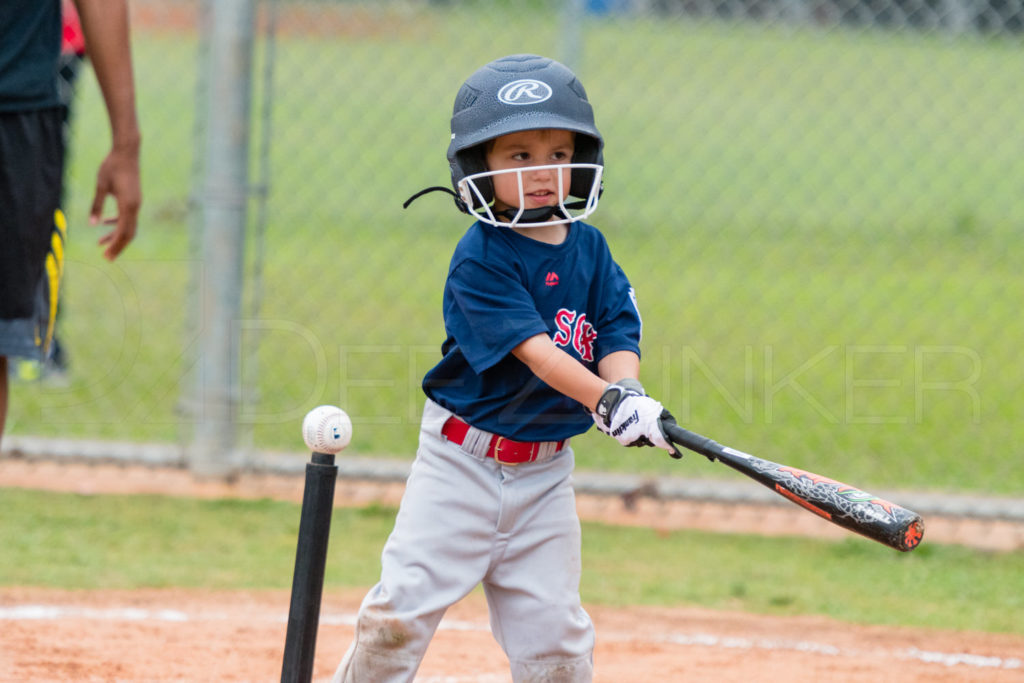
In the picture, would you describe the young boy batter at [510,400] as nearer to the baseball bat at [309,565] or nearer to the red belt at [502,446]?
the red belt at [502,446]

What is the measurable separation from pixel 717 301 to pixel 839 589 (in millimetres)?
4228

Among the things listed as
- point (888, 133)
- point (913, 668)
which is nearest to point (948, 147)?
point (888, 133)

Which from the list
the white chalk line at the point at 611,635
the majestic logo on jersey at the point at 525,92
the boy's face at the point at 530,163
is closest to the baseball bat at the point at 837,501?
the boy's face at the point at 530,163

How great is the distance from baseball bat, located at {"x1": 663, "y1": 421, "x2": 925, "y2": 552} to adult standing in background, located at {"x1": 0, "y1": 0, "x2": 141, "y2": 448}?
1.55m

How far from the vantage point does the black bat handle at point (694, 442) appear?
2197 mm

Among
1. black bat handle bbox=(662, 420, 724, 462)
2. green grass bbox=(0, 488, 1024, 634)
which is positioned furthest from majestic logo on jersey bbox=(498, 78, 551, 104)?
green grass bbox=(0, 488, 1024, 634)

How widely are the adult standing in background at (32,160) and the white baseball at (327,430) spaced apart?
2.91 ft

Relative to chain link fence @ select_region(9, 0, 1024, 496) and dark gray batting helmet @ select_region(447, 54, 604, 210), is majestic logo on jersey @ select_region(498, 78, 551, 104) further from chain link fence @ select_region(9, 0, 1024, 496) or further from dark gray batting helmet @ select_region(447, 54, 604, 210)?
chain link fence @ select_region(9, 0, 1024, 496)

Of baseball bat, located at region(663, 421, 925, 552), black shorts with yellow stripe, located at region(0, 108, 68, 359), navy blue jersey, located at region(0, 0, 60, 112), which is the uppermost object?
Result: navy blue jersey, located at region(0, 0, 60, 112)

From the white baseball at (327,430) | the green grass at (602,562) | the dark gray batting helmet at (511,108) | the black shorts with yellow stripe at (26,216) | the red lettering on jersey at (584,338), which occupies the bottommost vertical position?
the green grass at (602,562)

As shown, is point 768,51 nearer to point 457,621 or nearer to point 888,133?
point 888,133

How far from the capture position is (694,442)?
221 cm

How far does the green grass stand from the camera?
3.81m

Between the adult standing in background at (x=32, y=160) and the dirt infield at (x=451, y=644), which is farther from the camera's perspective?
the dirt infield at (x=451, y=644)
